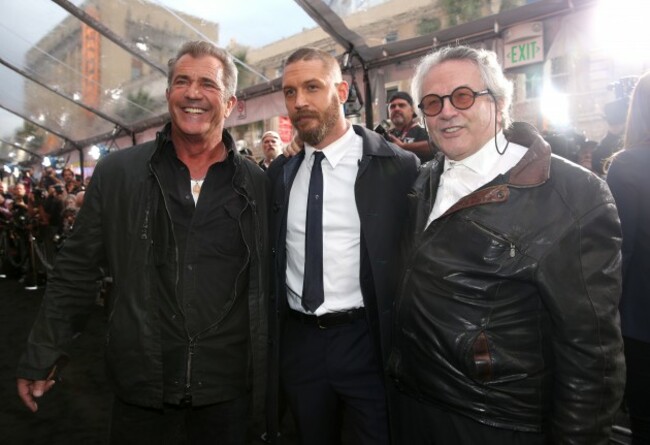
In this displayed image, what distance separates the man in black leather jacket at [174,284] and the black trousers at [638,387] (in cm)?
178

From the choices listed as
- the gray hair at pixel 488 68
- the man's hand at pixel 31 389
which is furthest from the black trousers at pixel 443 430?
the man's hand at pixel 31 389

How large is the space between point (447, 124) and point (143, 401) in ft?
5.72

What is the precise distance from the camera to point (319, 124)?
227 centimetres

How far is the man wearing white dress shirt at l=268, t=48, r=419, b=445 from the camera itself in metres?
2.10

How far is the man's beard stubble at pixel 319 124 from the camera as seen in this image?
89.4 inches

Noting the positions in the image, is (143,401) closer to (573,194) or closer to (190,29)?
(573,194)

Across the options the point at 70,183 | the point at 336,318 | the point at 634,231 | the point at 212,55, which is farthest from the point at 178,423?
the point at 70,183

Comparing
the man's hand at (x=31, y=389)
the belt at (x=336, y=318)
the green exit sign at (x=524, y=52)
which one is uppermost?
the green exit sign at (x=524, y=52)

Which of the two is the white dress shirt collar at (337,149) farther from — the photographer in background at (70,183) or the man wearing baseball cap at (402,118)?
the photographer in background at (70,183)

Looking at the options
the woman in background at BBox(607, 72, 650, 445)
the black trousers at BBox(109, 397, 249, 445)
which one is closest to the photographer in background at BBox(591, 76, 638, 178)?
the woman in background at BBox(607, 72, 650, 445)

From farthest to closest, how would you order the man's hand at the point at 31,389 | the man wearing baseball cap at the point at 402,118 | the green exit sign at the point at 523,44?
the green exit sign at the point at 523,44 < the man wearing baseball cap at the point at 402,118 < the man's hand at the point at 31,389

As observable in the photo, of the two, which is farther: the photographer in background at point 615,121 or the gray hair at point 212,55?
the photographer in background at point 615,121

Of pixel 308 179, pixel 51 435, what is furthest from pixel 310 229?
pixel 51 435

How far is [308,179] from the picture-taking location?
2328 millimetres
